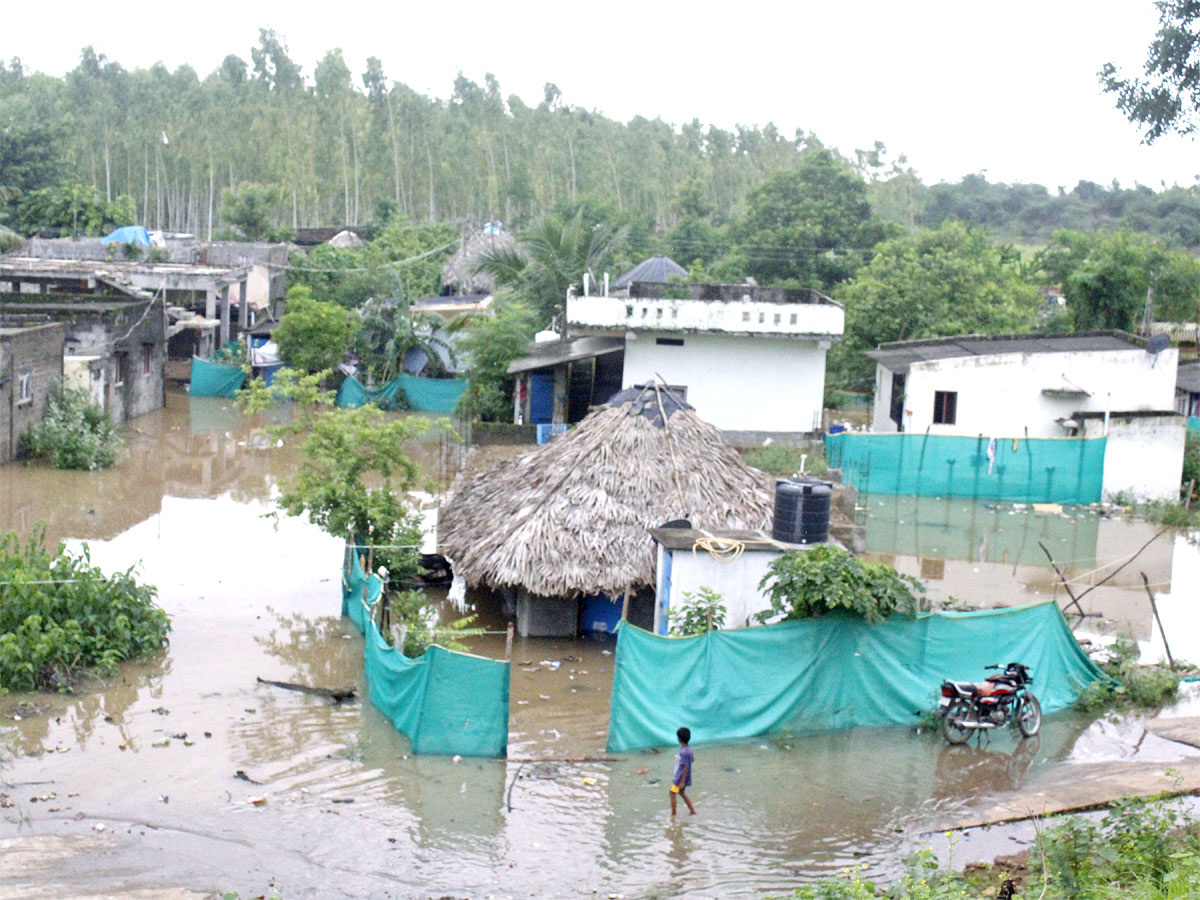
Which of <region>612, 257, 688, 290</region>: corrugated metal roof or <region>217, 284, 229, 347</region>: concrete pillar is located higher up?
<region>612, 257, 688, 290</region>: corrugated metal roof

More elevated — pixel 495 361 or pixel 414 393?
pixel 495 361

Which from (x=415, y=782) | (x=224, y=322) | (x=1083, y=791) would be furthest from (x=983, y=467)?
(x=224, y=322)

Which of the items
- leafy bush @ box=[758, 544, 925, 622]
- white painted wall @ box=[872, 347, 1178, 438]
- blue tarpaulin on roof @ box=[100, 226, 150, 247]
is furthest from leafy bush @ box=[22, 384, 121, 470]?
blue tarpaulin on roof @ box=[100, 226, 150, 247]

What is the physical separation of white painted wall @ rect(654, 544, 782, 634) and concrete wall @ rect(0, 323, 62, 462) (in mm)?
15714

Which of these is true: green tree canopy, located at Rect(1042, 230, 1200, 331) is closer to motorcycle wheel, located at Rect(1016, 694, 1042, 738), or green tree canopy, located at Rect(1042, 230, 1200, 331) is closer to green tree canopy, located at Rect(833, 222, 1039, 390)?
green tree canopy, located at Rect(833, 222, 1039, 390)

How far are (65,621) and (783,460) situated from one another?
14018 mm

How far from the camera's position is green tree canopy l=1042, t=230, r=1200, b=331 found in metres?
34.4

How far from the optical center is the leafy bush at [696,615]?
12031 millimetres

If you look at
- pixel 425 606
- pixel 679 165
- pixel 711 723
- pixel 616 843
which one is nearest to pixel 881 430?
pixel 425 606

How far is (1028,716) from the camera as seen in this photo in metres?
11.5

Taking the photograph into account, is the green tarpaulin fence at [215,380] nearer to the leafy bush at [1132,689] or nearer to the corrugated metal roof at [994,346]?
the corrugated metal roof at [994,346]

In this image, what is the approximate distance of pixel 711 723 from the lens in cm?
1098

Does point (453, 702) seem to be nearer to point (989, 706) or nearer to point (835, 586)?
point (835, 586)

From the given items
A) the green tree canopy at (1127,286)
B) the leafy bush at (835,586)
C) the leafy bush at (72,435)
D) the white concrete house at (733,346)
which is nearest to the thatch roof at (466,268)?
the green tree canopy at (1127,286)
